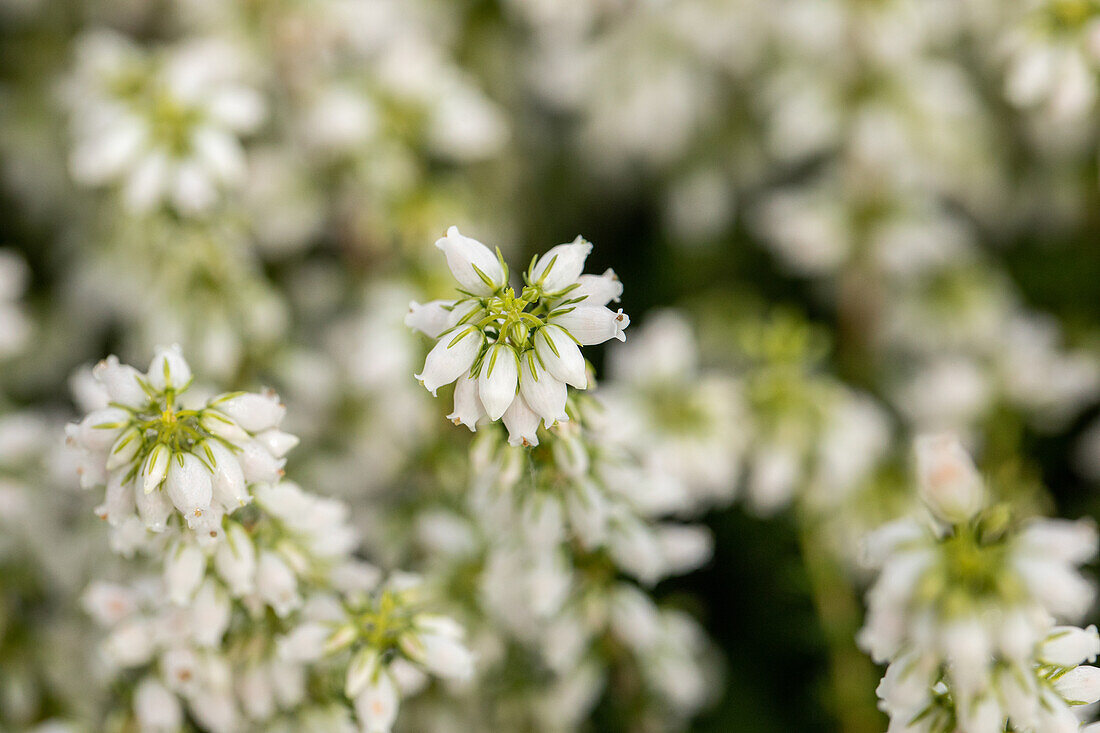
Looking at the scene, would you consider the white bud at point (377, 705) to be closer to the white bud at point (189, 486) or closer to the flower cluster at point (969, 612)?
the white bud at point (189, 486)

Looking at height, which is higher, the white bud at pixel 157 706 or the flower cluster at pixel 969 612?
the white bud at pixel 157 706

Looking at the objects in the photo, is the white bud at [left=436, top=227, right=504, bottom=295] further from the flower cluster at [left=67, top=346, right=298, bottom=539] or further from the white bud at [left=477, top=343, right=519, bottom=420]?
the flower cluster at [left=67, top=346, right=298, bottom=539]

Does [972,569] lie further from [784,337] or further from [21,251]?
[21,251]

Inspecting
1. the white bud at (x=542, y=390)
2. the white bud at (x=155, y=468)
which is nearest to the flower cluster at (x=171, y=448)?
the white bud at (x=155, y=468)

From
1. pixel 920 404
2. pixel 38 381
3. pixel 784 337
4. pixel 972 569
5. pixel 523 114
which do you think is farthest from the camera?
pixel 523 114

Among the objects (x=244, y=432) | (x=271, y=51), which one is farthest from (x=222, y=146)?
(x=244, y=432)

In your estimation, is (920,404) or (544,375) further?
(920,404)
